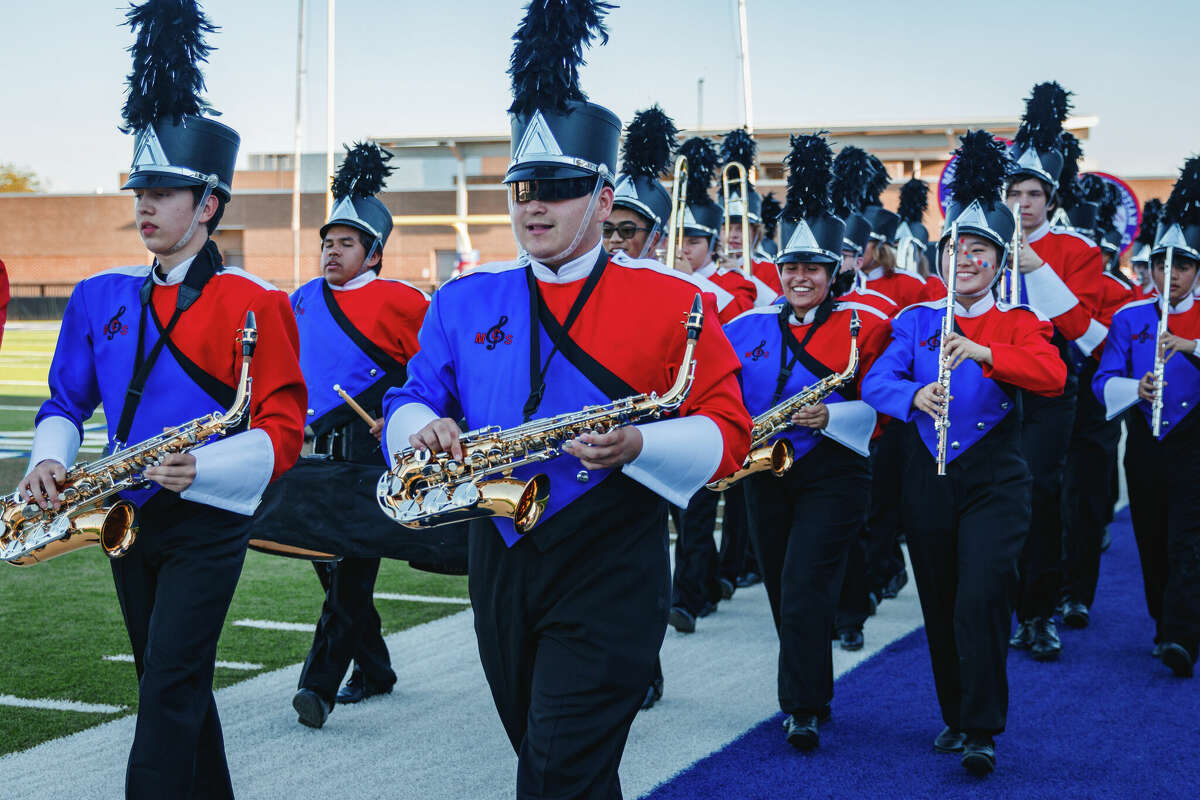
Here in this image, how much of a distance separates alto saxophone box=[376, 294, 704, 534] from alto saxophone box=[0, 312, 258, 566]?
726 mm

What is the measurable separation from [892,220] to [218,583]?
8947 millimetres

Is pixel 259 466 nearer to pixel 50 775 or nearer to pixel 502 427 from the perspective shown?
pixel 502 427

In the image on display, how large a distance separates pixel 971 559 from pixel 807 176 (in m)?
Result: 2.29

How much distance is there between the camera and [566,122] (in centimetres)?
364

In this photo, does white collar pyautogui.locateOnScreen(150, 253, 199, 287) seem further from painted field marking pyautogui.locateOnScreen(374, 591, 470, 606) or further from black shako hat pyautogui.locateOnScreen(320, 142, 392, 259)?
Answer: painted field marking pyautogui.locateOnScreen(374, 591, 470, 606)

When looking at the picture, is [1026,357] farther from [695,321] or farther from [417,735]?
[417,735]

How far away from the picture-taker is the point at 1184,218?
7.94 meters

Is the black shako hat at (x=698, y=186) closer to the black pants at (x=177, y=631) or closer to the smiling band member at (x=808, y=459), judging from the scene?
the smiling band member at (x=808, y=459)

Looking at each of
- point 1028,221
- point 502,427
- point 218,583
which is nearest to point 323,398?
point 218,583

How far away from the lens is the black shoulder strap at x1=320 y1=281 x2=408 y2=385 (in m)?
6.33

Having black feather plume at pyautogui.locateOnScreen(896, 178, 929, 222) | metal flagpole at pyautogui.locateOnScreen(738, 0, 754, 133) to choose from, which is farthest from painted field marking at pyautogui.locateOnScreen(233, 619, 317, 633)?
metal flagpole at pyautogui.locateOnScreen(738, 0, 754, 133)

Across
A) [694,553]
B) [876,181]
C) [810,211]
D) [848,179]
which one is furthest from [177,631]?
[876,181]

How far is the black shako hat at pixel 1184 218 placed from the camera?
7789 millimetres

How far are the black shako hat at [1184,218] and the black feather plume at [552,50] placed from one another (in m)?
5.24
